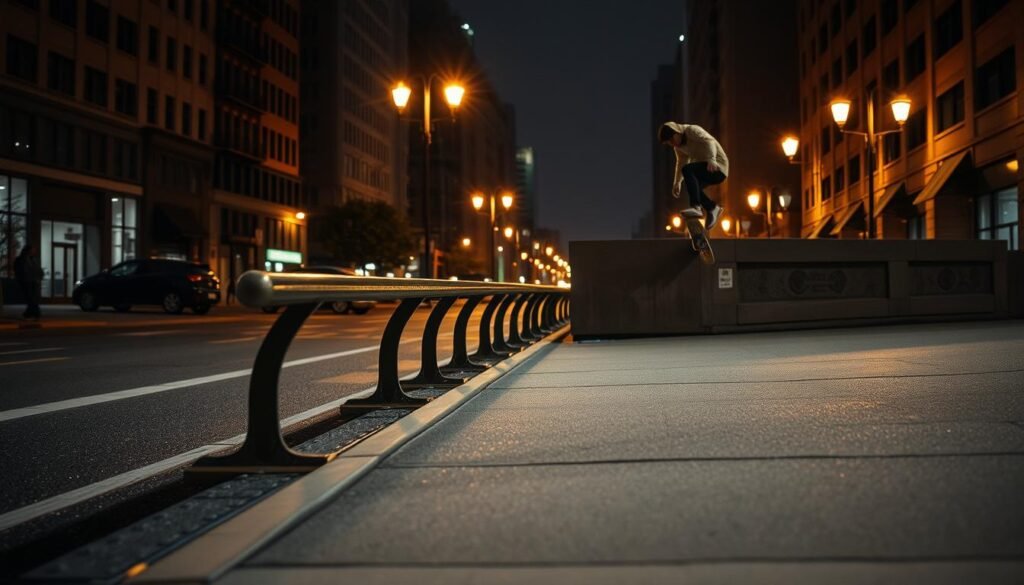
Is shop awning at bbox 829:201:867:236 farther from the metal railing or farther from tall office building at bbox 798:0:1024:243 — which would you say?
the metal railing

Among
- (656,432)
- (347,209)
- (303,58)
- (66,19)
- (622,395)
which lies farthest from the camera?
(303,58)

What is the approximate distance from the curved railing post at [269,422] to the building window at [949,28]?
35437 mm

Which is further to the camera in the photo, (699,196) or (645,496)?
(699,196)

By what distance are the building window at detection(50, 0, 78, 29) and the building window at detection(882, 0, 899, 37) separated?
1411 inches

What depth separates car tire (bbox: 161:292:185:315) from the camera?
1209 inches

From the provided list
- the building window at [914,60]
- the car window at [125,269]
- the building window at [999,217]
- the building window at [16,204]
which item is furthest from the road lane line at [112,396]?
the building window at [914,60]

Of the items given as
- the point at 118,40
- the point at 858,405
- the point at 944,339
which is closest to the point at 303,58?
the point at 118,40

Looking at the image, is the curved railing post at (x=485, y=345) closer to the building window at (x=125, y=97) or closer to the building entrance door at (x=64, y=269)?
the building entrance door at (x=64, y=269)

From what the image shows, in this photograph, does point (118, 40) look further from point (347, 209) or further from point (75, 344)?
point (75, 344)

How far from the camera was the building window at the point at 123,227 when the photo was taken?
45.3m

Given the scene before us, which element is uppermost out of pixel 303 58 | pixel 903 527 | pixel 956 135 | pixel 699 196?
pixel 303 58

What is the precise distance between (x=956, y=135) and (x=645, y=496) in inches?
1392

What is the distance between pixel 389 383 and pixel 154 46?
4739cm

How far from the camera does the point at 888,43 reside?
43.4 meters
